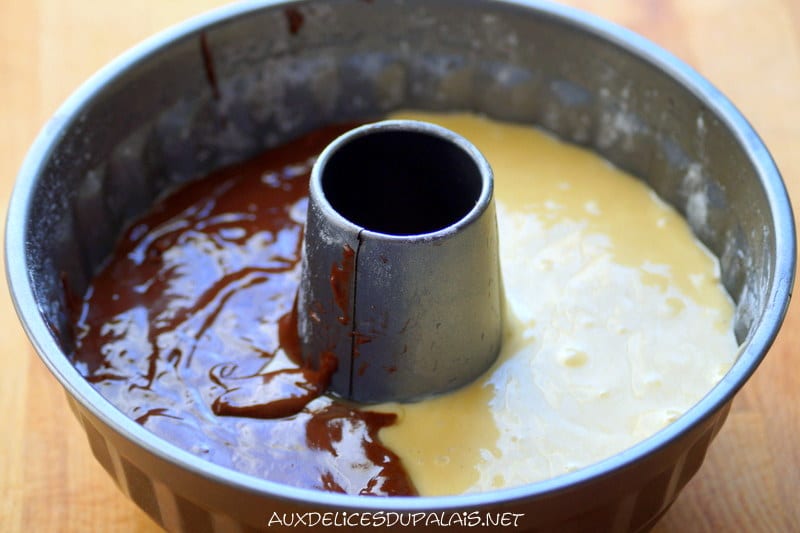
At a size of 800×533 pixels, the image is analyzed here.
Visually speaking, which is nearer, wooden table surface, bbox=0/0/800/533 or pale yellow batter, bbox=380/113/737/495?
pale yellow batter, bbox=380/113/737/495

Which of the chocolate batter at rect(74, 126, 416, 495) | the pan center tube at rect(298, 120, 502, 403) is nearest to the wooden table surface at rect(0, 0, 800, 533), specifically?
the chocolate batter at rect(74, 126, 416, 495)

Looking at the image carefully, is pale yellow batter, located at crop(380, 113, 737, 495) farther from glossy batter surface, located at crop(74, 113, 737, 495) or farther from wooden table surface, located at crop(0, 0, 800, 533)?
wooden table surface, located at crop(0, 0, 800, 533)

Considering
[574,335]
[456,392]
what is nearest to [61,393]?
[456,392]

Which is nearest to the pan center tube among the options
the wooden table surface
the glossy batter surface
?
the glossy batter surface

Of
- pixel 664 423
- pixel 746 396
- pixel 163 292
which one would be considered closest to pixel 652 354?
pixel 664 423

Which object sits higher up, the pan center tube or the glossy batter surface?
the pan center tube

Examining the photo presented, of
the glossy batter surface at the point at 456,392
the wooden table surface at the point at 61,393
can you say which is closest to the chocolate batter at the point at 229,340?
the glossy batter surface at the point at 456,392
